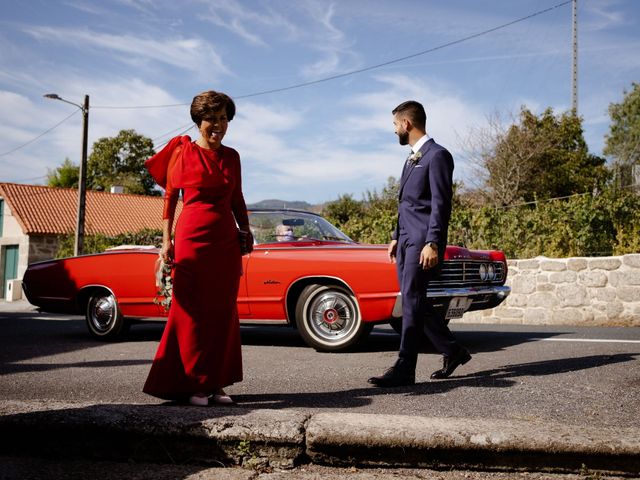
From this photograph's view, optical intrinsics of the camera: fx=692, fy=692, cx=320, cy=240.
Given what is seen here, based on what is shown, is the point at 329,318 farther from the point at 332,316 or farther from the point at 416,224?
the point at 416,224

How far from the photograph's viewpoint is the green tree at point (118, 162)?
60.1 m

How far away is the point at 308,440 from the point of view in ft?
9.99

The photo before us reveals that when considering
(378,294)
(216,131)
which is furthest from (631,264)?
(216,131)

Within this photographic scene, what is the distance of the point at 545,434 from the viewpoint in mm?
2951

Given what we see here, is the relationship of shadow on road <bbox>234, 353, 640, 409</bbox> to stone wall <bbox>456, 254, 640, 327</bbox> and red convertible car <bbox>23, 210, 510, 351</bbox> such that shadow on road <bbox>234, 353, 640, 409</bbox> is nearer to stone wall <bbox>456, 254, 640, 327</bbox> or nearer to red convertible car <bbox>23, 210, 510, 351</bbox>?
red convertible car <bbox>23, 210, 510, 351</bbox>

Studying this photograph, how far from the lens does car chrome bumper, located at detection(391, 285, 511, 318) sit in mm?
6547

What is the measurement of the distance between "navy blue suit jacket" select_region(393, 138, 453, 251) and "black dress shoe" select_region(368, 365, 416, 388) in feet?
2.76

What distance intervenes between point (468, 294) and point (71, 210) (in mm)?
34866

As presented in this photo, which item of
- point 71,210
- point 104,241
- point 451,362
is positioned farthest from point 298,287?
point 71,210

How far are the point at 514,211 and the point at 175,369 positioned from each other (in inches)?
415

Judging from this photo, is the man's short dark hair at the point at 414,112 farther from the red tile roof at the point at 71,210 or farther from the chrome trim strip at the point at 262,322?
the red tile roof at the point at 71,210

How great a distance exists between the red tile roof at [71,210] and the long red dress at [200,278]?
31552 mm

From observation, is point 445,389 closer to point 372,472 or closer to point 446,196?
point 446,196

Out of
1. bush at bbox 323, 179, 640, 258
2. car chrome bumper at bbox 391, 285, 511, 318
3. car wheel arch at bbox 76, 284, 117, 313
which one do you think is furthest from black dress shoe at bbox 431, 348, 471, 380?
bush at bbox 323, 179, 640, 258
